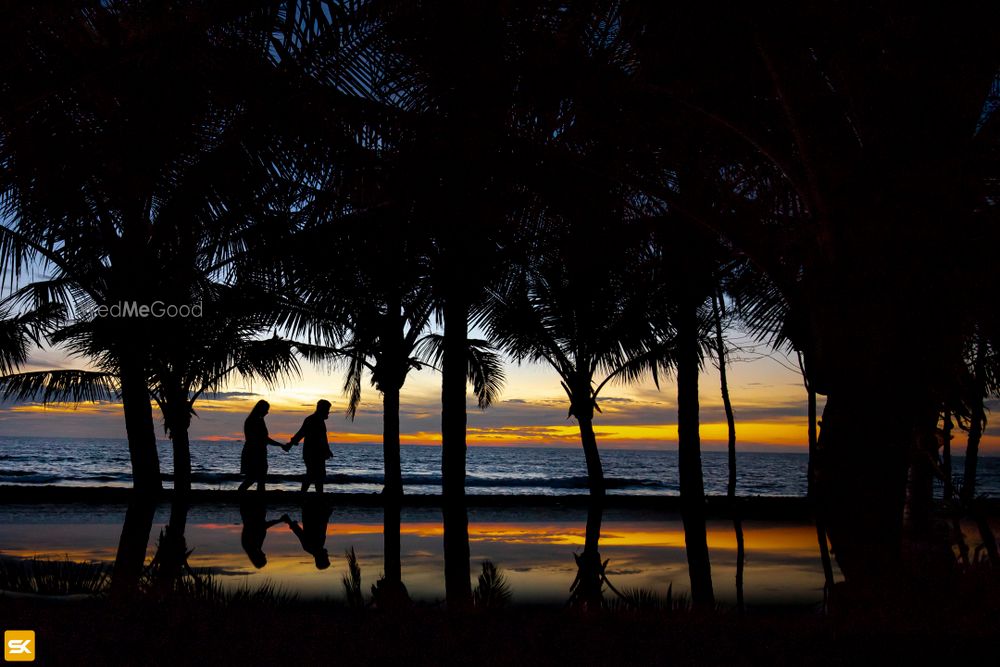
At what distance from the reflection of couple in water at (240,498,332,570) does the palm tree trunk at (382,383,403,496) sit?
1131 mm

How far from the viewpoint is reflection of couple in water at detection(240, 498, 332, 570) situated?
339 inches

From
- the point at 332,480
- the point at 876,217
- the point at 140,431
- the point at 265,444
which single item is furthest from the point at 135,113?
the point at 332,480

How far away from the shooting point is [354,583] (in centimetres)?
704

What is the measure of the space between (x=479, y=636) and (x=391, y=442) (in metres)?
11.1

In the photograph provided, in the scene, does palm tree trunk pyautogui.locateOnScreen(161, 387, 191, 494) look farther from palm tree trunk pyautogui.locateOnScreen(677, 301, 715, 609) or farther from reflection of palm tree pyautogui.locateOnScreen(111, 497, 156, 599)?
palm tree trunk pyautogui.locateOnScreen(677, 301, 715, 609)

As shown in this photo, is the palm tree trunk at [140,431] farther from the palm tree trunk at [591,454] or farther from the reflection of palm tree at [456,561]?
the palm tree trunk at [591,454]

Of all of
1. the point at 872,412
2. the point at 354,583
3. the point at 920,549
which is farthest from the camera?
the point at 920,549

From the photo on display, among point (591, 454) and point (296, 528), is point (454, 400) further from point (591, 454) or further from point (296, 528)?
point (591, 454)

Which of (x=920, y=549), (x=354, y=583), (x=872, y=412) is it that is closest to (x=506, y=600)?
(x=354, y=583)

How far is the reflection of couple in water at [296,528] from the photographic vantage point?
28.2ft

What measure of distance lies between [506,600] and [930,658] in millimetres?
3119

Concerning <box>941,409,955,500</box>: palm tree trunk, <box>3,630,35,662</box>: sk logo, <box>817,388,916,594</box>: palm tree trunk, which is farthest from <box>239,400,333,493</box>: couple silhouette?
<box>3,630,35,662</box>: sk logo

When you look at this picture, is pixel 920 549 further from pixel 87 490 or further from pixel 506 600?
pixel 87 490

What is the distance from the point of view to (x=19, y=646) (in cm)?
383
